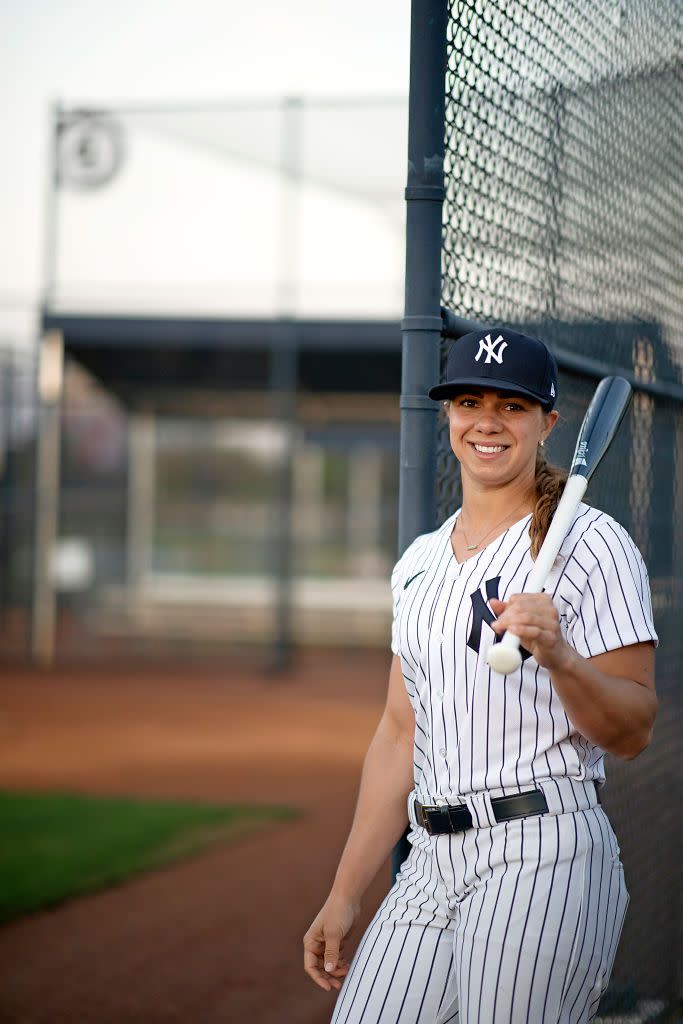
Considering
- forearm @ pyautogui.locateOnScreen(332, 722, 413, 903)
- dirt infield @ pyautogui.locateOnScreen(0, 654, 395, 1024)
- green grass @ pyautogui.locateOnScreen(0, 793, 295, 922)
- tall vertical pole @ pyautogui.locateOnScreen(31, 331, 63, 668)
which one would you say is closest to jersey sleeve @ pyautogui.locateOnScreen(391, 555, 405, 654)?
forearm @ pyautogui.locateOnScreen(332, 722, 413, 903)

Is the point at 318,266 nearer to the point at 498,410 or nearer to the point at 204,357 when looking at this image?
the point at 204,357

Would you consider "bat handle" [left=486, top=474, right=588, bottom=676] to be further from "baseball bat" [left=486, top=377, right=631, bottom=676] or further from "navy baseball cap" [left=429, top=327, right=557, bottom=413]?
"navy baseball cap" [left=429, top=327, right=557, bottom=413]

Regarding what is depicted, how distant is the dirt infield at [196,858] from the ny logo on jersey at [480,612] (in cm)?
283

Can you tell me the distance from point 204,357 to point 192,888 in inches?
544

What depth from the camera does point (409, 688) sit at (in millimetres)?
2014

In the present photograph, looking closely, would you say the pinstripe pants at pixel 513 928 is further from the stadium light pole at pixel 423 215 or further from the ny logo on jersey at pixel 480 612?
the stadium light pole at pixel 423 215

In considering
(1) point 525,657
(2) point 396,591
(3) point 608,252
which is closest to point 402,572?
(2) point 396,591

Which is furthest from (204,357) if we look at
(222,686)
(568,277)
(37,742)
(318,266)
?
(568,277)

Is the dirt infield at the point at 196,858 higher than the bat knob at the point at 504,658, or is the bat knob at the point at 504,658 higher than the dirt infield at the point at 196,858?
the bat knob at the point at 504,658

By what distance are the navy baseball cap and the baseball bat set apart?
0.12 metres

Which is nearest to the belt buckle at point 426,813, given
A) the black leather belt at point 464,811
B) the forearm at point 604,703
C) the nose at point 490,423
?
the black leather belt at point 464,811

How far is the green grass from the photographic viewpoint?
5680mm

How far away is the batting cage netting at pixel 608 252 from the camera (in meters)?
2.40

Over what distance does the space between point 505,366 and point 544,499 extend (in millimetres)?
224
